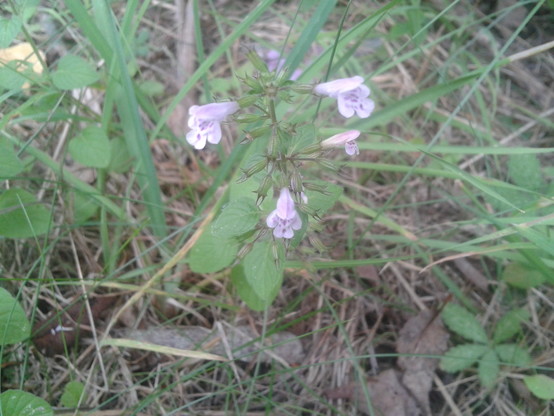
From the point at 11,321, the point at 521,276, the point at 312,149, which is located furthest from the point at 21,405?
the point at 521,276

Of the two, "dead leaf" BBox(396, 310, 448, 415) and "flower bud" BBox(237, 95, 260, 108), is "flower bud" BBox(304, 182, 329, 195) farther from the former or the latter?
"dead leaf" BBox(396, 310, 448, 415)

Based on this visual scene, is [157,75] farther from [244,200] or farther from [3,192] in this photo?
[244,200]

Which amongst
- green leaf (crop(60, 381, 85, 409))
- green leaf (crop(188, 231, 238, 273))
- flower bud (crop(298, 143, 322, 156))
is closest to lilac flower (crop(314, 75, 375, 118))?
flower bud (crop(298, 143, 322, 156))

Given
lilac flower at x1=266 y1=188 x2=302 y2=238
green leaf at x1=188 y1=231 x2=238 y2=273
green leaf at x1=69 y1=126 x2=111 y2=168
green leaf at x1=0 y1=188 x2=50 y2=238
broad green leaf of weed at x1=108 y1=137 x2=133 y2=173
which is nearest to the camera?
lilac flower at x1=266 y1=188 x2=302 y2=238

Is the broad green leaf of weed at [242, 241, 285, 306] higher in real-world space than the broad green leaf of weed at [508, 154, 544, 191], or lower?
higher

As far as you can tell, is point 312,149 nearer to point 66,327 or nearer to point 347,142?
point 347,142

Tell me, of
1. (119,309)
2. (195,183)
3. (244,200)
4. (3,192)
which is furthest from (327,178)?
(3,192)
